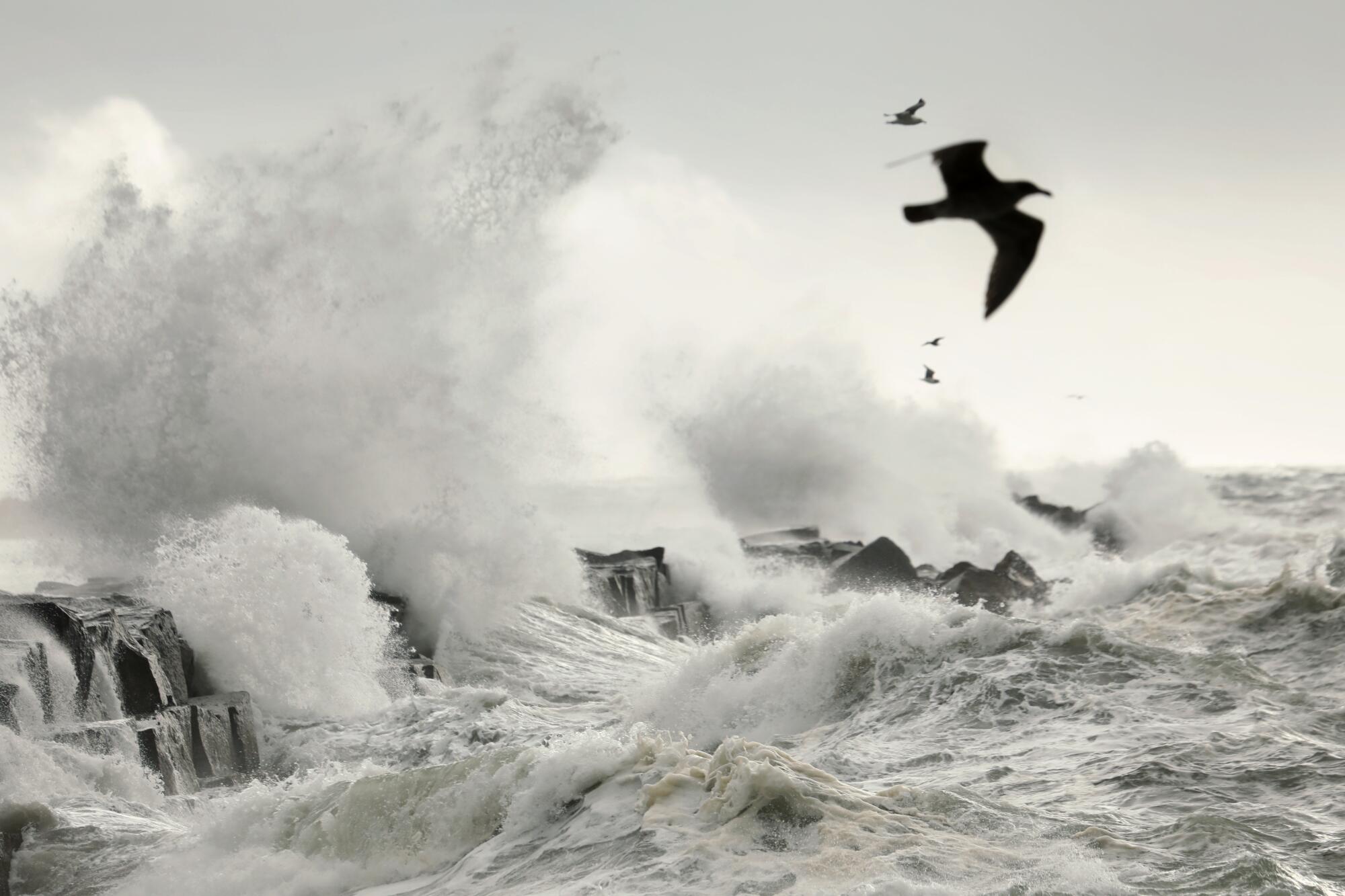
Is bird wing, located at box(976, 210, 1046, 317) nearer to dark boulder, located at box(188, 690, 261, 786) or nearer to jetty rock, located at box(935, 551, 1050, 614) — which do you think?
dark boulder, located at box(188, 690, 261, 786)

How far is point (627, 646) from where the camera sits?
14297mm

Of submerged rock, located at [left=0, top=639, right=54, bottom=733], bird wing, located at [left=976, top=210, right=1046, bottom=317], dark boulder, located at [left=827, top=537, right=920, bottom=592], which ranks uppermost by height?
bird wing, located at [left=976, top=210, right=1046, bottom=317]

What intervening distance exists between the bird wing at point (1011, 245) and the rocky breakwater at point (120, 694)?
6.09 m

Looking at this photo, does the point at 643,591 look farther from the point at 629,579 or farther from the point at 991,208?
the point at 991,208

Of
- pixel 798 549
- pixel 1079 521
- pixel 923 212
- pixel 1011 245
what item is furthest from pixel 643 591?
pixel 923 212

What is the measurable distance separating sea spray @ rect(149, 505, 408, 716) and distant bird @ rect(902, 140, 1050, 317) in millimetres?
7655

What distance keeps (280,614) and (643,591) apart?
810cm

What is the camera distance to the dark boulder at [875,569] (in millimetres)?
18781

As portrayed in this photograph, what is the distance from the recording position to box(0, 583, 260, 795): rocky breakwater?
7059 mm

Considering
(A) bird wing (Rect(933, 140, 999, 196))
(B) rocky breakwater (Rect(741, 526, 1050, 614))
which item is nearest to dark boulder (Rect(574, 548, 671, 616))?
(B) rocky breakwater (Rect(741, 526, 1050, 614))

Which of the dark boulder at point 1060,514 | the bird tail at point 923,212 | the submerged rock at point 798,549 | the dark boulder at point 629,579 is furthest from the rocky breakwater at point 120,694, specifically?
the dark boulder at point 1060,514

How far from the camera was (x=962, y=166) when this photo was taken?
3941 mm

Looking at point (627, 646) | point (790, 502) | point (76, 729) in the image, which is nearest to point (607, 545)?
point (790, 502)

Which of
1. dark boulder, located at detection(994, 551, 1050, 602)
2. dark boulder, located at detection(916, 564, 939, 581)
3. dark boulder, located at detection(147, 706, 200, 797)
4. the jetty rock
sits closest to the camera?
dark boulder, located at detection(147, 706, 200, 797)
